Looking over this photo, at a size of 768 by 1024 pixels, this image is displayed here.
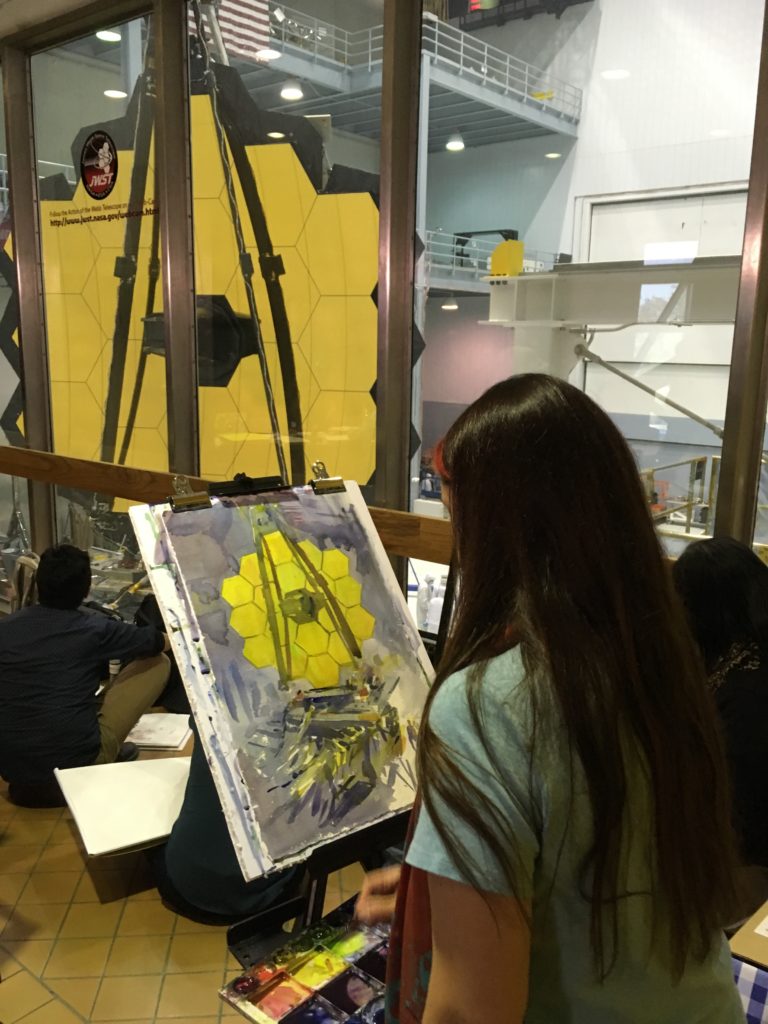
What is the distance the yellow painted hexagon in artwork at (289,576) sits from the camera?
6.02 ft

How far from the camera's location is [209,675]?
5.33 ft

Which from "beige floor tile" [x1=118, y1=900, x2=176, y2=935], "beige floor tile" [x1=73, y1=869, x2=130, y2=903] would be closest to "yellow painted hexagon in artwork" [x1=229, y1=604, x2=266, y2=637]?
"beige floor tile" [x1=118, y1=900, x2=176, y2=935]

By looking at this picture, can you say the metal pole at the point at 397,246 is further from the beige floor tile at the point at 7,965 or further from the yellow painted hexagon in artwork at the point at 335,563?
the beige floor tile at the point at 7,965

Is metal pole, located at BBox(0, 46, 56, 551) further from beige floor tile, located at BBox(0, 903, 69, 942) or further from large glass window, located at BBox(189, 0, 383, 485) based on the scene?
beige floor tile, located at BBox(0, 903, 69, 942)

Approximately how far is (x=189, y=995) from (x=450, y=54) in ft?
9.62

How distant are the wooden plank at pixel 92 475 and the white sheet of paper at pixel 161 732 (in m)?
0.93

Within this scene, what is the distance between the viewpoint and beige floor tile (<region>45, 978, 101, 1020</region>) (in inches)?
76.4

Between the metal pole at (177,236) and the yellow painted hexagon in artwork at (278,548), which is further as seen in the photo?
the metal pole at (177,236)

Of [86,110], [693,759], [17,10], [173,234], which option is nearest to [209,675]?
[693,759]

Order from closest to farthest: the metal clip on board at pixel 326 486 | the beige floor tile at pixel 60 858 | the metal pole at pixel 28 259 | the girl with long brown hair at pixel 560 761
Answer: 1. the girl with long brown hair at pixel 560 761
2. the metal clip on board at pixel 326 486
3. the beige floor tile at pixel 60 858
4. the metal pole at pixel 28 259

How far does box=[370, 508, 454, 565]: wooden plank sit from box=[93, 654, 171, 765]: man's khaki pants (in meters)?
1.02

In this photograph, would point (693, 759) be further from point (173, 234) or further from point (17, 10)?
point (17, 10)

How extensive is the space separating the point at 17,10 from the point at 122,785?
354cm

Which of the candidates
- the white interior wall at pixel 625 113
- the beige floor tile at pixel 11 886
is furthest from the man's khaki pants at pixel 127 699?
the white interior wall at pixel 625 113
